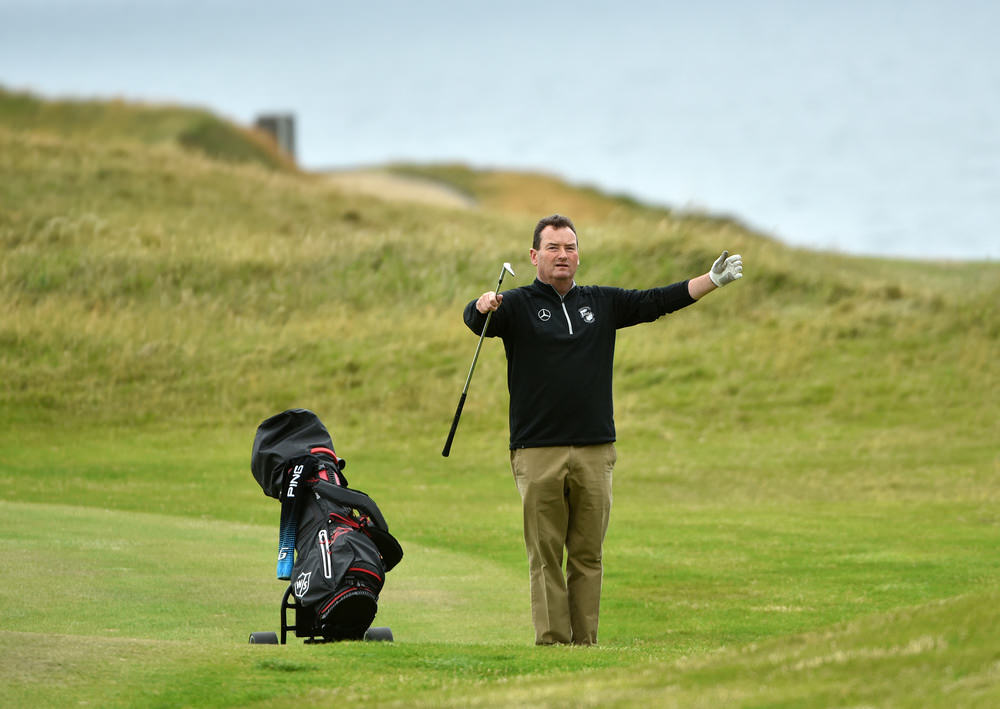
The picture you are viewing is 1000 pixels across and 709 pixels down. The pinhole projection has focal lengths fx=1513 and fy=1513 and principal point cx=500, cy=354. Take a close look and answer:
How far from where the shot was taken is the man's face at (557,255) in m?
8.40

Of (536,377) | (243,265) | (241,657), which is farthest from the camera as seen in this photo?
(243,265)

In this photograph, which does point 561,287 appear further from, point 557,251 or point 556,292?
point 557,251

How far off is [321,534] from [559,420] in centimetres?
146

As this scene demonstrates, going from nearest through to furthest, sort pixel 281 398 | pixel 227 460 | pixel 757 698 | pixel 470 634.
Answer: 1. pixel 757 698
2. pixel 470 634
3. pixel 227 460
4. pixel 281 398

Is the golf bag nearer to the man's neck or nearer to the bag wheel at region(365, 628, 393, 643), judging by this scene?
the bag wheel at region(365, 628, 393, 643)

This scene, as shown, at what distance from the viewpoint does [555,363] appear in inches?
328

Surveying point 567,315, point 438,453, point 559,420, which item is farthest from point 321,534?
point 438,453

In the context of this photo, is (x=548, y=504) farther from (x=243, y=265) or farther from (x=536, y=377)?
(x=243, y=265)

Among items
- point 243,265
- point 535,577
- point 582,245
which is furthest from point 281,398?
point 535,577

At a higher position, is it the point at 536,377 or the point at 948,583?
the point at 536,377

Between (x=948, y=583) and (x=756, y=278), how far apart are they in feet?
66.7

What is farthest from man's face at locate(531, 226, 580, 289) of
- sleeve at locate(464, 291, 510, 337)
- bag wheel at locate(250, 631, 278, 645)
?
bag wheel at locate(250, 631, 278, 645)

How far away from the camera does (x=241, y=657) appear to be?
7.18 meters

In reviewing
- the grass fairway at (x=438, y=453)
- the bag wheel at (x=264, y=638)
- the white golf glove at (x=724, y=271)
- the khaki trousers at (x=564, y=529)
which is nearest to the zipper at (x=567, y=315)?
the khaki trousers at (x=564, y=529)
